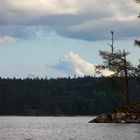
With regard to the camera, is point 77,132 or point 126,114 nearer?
point 77,132

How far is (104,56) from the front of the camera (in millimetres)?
88625

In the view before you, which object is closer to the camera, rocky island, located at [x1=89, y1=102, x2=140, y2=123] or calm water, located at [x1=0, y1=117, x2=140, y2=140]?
calm water, located at [x1=0, y1=117, x2=140, y2=140]

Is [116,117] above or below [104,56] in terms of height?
below

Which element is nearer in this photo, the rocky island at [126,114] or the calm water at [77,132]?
the calm water at [77,132]

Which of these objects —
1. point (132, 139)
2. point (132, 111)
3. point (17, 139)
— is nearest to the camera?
point (132, 139)

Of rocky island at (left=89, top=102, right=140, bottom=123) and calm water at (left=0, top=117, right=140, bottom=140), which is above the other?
rocky island at (left=89, top=102, right=140, bottom=123)

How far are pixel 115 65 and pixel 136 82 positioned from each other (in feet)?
14.2

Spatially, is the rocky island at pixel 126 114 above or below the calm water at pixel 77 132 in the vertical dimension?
above

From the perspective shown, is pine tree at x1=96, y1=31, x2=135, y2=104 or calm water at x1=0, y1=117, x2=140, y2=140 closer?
calm water at x1=0, y1=117, x2=140, y2=140

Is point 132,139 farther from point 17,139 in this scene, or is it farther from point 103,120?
point 103,120

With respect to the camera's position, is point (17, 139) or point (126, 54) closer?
point (17, 139)

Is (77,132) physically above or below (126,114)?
below

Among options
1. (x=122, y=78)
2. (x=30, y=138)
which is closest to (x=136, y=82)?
(x=122, y=78)

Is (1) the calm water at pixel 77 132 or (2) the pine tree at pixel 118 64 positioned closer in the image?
(1) the calm water at pixel 77 132
